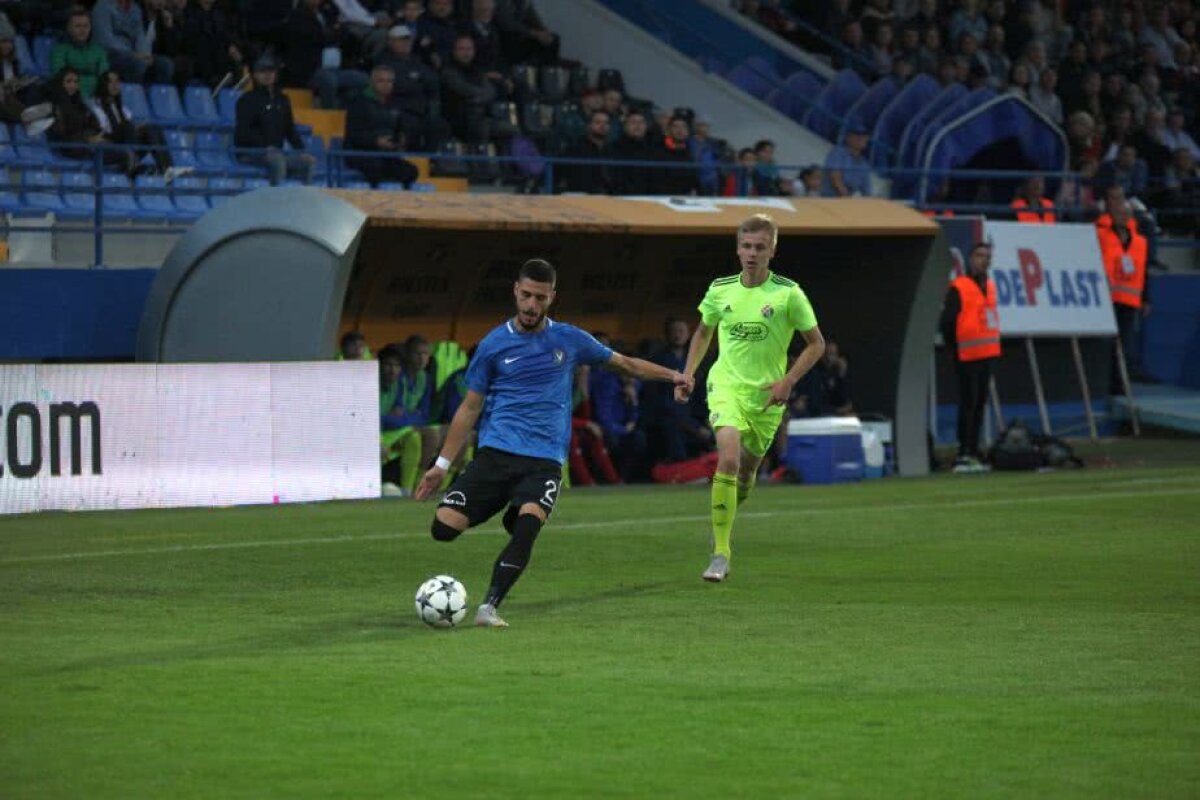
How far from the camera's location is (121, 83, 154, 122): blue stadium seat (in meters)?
22.7

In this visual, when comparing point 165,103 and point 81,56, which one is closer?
point 81,56

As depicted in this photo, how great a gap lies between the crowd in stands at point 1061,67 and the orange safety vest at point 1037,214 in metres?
1.01

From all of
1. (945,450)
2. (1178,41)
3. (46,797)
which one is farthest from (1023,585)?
(1178,41)

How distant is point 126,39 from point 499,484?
1285cm

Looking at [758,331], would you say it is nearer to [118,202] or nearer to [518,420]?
[518,420]

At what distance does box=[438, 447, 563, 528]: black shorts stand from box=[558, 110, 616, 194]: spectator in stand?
520 inches

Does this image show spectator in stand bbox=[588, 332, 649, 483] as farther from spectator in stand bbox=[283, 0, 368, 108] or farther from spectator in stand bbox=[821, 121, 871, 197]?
spectator in stand bbox=[821, 121, 871, 197]

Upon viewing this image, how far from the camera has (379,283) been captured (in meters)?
21.8

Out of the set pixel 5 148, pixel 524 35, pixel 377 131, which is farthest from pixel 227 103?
pixel 524 35

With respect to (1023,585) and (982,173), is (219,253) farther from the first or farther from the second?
(982,173)

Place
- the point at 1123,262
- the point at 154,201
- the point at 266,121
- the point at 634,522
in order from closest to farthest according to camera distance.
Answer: the point at 634,522, the point at 154,201, the point at 266,121, the point at 1123,262

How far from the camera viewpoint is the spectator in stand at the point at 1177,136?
33.1m

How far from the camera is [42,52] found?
2244 cm

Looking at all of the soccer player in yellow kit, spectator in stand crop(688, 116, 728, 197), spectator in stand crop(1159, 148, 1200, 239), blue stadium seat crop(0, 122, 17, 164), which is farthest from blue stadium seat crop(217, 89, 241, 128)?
spectator in stand crop(1159, 148, 1200, 239)
